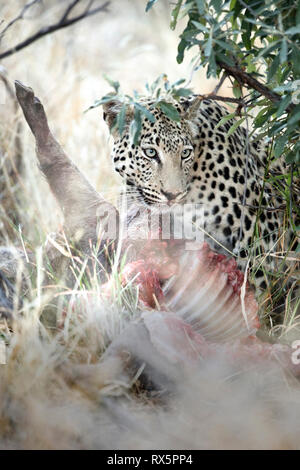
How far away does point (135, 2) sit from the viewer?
1413cm

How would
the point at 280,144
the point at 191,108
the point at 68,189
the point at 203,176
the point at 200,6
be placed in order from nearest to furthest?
1. the point at 200,6
2. the point at 280,144
3. the point at 191,108
4. the point at 203,176
5. the point at 68,189

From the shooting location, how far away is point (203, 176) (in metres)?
4.69

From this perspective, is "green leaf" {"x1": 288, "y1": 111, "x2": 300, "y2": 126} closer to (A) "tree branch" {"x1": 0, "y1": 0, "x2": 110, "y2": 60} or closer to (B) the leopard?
(B) the leopard

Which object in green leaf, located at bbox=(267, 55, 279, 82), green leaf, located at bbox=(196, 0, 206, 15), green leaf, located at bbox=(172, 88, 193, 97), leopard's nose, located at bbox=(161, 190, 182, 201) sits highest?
green leaf, located at bbox=(196, 0, 206, 15)

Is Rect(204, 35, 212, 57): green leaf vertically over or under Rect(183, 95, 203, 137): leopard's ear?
over

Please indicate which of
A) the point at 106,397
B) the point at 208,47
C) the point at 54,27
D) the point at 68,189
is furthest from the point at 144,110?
the point at 54,27

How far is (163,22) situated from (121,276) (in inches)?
324

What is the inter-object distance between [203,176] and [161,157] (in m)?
0.40

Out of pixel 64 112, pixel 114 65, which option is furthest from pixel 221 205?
pixel 114 65

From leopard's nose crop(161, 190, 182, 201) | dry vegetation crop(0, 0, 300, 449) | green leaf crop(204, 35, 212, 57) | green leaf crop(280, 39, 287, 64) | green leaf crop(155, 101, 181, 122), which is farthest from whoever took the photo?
leopard's nose crop(161, 190, 182, 201)

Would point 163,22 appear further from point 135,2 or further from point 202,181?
point 202,181

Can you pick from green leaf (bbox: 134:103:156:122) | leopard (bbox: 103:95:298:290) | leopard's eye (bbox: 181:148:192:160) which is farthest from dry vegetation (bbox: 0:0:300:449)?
leopard's eye (bbox: 181:148:192:160)

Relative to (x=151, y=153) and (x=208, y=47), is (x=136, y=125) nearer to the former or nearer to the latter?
(x=208, y=47)

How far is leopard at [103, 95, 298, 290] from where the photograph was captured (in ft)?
14.6
